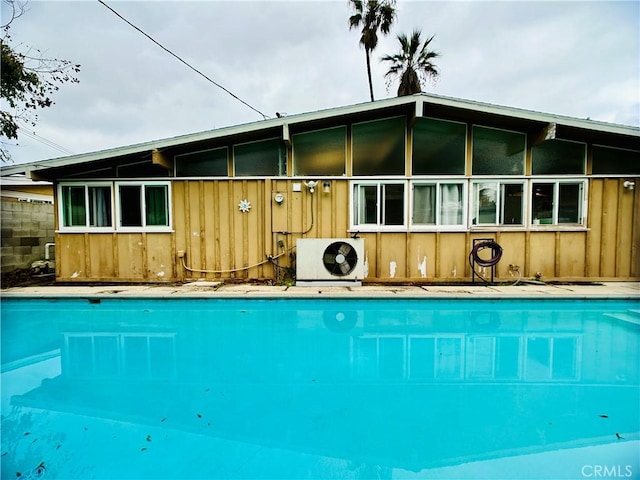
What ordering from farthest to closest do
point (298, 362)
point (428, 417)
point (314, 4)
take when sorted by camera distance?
point (314, 4) < point (298, 362) < point (428, 417)

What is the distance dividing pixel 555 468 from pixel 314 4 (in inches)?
530

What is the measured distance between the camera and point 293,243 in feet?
22.8

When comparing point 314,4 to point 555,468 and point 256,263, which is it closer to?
point 256,263

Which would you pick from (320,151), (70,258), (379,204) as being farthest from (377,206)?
(70,258)

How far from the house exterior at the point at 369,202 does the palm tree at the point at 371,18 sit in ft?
29.3

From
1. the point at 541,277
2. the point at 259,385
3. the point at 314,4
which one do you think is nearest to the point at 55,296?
the point at 259,385

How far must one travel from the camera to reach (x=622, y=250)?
6852 mm

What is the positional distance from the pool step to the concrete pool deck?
0.56 metres

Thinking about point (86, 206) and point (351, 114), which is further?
point (86, 206)

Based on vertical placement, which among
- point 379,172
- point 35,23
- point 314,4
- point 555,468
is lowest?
point 555,468

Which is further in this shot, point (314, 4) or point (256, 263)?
point (314, 4)

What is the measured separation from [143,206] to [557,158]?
9543mm

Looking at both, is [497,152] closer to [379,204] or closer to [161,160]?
[379,204]

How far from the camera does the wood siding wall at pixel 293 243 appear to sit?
682 centimetres
